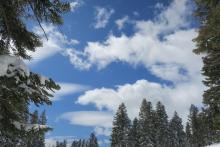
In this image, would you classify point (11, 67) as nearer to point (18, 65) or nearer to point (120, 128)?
point (18, 65)

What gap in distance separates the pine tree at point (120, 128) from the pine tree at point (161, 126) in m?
7.83

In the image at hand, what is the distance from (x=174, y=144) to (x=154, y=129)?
25.3 meters

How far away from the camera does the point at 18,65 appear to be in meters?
6.55

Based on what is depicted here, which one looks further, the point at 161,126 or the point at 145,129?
the point at 161,126

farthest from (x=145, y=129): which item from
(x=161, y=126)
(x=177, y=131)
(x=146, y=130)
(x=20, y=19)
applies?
(x=20, y=19)

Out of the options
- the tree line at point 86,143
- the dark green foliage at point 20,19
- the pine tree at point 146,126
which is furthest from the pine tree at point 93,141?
the dark green foliage at point 20,19

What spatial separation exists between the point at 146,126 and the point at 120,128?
671cm

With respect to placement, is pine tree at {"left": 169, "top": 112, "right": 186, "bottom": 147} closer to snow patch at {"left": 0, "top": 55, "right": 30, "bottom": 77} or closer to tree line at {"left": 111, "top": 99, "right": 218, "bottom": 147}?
tree line at {"left": 111, "top": 99, "right": 218, "bottom": 147}

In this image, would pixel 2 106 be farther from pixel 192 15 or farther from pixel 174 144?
pixel 174 144

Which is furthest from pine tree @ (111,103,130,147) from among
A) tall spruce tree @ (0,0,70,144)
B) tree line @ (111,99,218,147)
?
tall spruce tree @ (0,0,70,144)

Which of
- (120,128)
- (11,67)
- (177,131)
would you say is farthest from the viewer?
(177,131)

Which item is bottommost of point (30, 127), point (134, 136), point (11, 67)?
point (30, 127)

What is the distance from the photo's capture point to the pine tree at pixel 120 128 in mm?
72250

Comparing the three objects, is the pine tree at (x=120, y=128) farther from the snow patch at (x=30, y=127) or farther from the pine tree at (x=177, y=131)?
the snow patch at (x=30, y=127)
